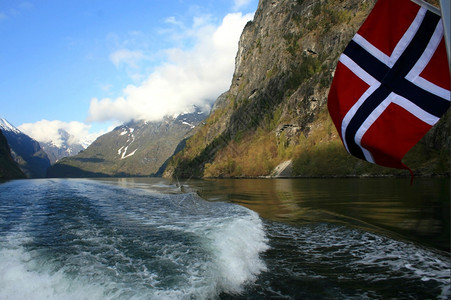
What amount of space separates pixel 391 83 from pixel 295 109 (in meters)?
137

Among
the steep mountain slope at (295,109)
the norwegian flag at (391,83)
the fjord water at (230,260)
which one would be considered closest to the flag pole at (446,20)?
the norwegian flag at (391,83)

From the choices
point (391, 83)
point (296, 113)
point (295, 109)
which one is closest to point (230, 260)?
point (391, 83)

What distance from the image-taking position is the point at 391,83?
4.27 meters

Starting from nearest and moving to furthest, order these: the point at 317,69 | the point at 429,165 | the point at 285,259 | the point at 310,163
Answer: the point at 285,259, the point at 429,165, the point at 310,163, the point at 317,69

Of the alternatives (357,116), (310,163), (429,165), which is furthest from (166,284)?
(310,163)

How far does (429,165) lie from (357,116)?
3433 inches

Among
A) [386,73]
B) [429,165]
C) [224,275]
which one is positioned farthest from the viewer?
[429,165]

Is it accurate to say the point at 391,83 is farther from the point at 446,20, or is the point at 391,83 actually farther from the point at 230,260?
the point at 230,260

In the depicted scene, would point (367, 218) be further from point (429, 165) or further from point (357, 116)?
point (429, 165)

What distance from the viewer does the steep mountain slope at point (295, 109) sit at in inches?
3868

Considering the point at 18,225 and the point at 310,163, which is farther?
the point at 310,163

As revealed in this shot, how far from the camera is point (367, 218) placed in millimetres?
14500

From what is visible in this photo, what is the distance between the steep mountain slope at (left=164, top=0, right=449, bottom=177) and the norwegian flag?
82.7 metres

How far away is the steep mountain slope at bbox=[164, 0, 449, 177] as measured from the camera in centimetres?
9825
